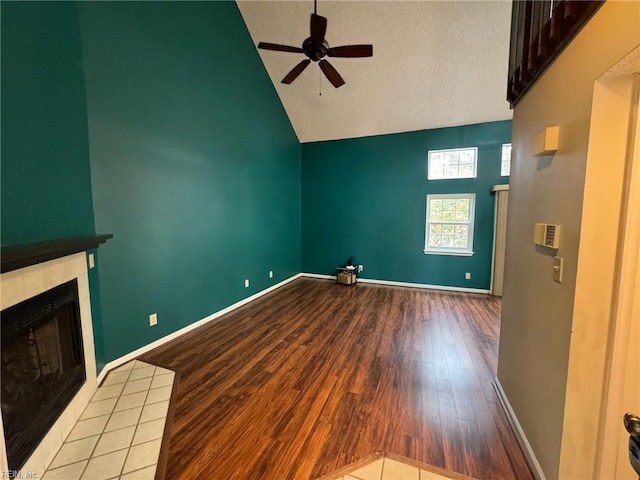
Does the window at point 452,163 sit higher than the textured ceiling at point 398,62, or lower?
lower

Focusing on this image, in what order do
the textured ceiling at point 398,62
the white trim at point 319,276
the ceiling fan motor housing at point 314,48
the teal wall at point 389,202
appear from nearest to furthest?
1. the ceiling fan motor housing at point 314,48
2. the textured ceiling at point 398,62
3. the teal wall at point 389,202
4. the white trim at point 319,276

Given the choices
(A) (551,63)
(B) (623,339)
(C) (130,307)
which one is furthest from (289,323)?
(A) (551,63)

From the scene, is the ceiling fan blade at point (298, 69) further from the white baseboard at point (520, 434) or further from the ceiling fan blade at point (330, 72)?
the white baseboard at point (520, 434)

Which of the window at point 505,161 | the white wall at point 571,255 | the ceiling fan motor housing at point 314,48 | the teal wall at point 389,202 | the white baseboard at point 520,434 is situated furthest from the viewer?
the teal wall at point 389,202

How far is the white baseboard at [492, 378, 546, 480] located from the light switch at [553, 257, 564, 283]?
1.00m

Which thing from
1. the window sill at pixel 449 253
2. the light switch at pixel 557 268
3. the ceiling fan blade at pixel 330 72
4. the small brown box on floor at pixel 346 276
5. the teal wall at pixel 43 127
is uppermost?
the ceiling fan blade at pixel 330 72

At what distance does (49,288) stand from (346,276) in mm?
4489

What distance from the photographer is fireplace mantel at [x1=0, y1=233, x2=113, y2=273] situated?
1266 mm

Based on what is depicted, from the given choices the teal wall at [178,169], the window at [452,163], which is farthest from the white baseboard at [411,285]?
the window at [452,163]

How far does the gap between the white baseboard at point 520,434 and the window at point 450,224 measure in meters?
3.23

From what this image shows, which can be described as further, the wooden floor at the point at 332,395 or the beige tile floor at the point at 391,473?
the wooden floor at the point at 332,395

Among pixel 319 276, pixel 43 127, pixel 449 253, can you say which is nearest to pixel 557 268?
pixel 43 127

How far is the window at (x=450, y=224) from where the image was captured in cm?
491

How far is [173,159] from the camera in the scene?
117 inches
